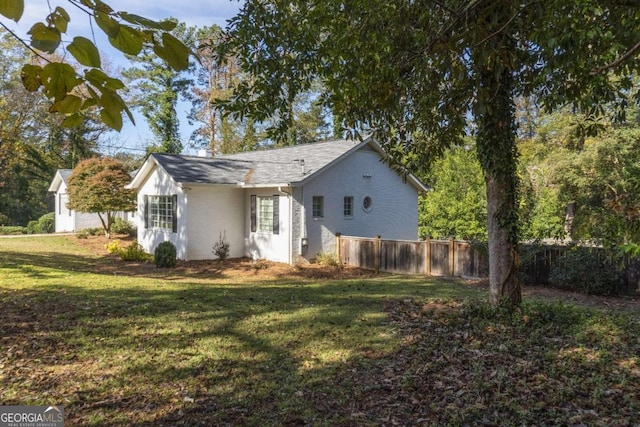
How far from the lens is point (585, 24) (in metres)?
4.49

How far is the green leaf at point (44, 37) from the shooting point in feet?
3.74

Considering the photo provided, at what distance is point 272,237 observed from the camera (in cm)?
1550

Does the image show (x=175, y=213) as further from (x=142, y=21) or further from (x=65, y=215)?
(x=65, y=215)

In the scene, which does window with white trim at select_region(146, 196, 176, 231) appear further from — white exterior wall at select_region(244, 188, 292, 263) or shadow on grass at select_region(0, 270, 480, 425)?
shadow on grass at select_region(0, 270, 480, 425)

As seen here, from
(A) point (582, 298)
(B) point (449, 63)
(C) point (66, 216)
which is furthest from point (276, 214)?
(C) point (66, 216)

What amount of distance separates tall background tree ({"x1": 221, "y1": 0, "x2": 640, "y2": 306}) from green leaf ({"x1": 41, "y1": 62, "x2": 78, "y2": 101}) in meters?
3.64

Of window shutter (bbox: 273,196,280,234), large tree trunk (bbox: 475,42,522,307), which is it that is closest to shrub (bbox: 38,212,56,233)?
window shutter (bbox: 273,196,280,234)

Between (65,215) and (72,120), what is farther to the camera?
(65,215)

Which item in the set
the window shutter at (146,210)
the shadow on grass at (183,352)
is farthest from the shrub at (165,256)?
the shadow on grass at (183,352)

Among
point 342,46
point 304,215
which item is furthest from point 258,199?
point 342,46

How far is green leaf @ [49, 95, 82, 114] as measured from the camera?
1.26 meters

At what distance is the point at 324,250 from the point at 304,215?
163 cm

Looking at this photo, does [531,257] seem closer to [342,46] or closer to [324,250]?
[324,250]
